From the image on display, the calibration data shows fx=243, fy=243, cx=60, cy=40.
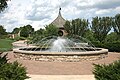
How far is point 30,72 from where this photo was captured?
12445 mm

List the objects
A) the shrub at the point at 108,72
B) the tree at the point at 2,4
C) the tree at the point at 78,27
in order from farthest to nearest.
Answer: the tree at the point at 78,27, the tree at the point at 2,4, the shrub at the point at 108,72

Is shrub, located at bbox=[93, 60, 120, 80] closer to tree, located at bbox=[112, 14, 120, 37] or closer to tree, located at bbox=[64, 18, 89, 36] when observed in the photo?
tree, located at bbox=[112, 14, 120, 37]

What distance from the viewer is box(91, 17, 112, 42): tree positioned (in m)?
37.8

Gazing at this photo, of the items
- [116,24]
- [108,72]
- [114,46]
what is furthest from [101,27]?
[108,72]

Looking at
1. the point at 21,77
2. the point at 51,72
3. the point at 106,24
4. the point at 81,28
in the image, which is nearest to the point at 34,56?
the point at 51,72

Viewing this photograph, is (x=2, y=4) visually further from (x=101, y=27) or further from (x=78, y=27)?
(x=78, y=27)

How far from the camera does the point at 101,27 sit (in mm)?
38188

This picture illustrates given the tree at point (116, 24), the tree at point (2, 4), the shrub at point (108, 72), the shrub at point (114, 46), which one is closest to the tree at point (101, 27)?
the tree at point (116, 24)

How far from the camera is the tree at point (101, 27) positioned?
37.8 metres

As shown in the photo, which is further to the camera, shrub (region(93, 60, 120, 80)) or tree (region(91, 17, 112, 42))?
tree (region(91, 17, 112, 42))

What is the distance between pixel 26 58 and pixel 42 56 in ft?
5.02

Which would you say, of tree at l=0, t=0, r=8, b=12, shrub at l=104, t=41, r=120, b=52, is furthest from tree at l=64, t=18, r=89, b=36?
tree at l=0, t=0, r=8, b=12

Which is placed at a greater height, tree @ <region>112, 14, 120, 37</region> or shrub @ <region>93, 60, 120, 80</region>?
tree @ <region>112, 14, 120, 37</region>

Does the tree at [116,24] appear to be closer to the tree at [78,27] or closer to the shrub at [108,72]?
the tree at [78,27]
